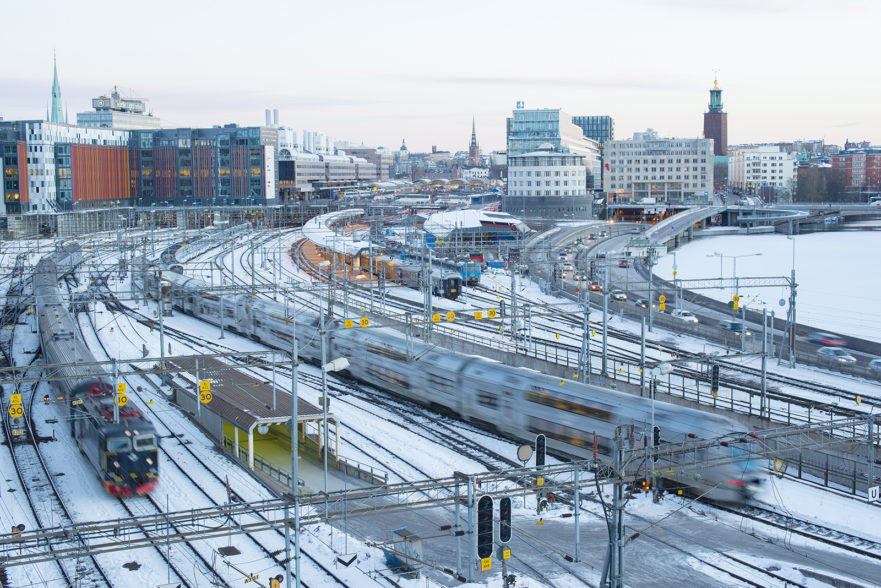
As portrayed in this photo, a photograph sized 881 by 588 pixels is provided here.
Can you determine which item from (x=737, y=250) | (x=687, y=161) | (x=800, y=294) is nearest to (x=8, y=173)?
(x=737, y=250)

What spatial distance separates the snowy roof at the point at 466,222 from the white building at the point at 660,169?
52461 millimetres

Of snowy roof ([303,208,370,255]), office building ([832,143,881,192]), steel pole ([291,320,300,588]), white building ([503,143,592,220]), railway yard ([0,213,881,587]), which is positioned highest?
office building ([832,143,881,192])

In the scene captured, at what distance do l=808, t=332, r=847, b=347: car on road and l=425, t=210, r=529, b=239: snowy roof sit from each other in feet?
128

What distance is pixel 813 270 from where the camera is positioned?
68000 millimetres

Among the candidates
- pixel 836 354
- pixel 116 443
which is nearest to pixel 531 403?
pixel 116 443

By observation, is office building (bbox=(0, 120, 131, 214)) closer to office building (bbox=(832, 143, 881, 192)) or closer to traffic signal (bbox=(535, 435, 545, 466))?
Answer: traffic signal (bbox=(535, 435, 545, 466))

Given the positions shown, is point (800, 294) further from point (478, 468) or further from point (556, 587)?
point (556, 587)

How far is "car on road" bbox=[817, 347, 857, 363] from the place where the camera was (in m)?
35.3

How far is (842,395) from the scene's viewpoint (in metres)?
30.7

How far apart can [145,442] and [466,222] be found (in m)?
62.7

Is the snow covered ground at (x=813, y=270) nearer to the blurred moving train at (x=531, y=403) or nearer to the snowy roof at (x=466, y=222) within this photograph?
the snowy roof at (x=466, y=222)

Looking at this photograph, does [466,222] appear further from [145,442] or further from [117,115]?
[117,115]

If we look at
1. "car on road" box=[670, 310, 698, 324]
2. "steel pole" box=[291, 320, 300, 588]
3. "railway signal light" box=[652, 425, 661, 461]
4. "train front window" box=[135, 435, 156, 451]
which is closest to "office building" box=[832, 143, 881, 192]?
"car on road" box=[670, 310, 698, 324]

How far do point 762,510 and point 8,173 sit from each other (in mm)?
98924
